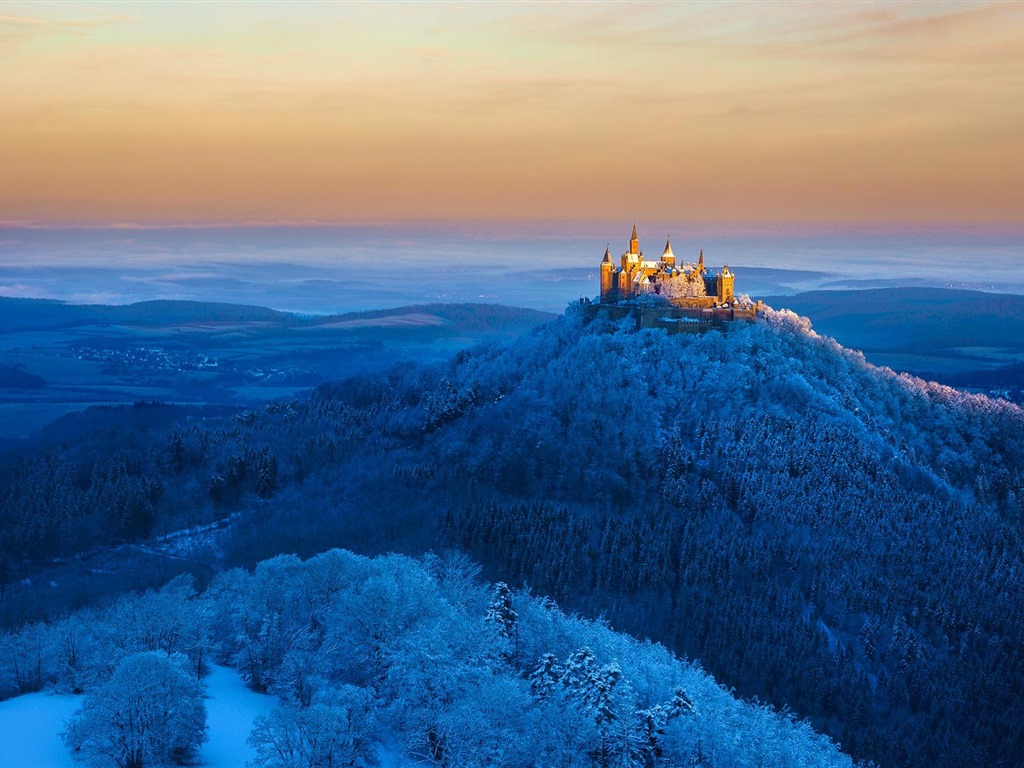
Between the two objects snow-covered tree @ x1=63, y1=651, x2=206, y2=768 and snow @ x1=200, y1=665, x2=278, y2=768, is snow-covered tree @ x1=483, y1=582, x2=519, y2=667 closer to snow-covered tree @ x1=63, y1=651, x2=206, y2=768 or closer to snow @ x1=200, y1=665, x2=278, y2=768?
snow @ x1=200, y1=665, x2=278, y2=768

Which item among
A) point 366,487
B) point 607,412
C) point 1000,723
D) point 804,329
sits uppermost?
point 804,329

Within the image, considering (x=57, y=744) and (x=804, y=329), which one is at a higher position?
(x=804, y=329)

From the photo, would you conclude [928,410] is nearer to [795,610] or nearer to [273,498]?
[795,610]

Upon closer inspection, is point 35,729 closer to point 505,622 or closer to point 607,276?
point 505,622

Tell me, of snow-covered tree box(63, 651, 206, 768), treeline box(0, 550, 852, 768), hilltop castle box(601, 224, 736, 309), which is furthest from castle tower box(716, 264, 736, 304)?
snow-covered tree box(63, 651, 206, 768)

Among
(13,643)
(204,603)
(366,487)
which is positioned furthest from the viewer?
(366,487)

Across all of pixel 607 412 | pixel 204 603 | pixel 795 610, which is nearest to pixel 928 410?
pixel 607 412
